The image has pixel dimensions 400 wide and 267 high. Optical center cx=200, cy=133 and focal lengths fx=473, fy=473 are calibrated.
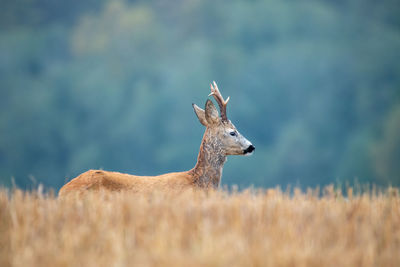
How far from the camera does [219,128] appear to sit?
919 cm

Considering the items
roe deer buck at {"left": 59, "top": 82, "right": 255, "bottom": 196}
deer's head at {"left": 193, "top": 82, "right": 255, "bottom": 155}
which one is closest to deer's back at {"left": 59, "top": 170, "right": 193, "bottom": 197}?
roe deer buck at {"left": 59, "top": 82, "right": 255, "bottom": 196}

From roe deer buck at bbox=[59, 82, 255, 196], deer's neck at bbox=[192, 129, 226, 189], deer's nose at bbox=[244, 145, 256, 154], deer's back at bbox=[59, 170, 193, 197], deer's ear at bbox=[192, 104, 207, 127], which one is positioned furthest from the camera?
deer's ear at bbox=[192, 104, 207, 127]

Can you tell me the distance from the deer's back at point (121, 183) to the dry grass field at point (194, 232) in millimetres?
925

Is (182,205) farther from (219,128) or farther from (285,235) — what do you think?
(219,128)

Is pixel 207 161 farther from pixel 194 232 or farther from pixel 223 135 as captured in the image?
pixel 194 232

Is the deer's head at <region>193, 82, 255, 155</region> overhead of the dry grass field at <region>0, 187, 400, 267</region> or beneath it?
overhead

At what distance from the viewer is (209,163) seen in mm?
8930

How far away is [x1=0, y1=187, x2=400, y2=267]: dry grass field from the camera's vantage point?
3960 millimetres

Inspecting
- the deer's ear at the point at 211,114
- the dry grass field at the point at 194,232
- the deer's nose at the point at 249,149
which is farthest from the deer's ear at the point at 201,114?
the dry grass field at the point at 194,232

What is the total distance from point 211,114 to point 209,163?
966 millimetres

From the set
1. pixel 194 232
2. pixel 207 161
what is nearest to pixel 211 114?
pixel 207 161

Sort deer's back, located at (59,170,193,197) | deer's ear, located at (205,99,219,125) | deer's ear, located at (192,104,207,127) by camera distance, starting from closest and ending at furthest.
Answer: deer's back, located at (59,170,193,197), deer's ear, located at (205,99,219,125), deer's ear, located at (192,104,207,127)

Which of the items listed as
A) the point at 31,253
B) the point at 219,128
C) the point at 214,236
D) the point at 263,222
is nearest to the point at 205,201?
the point at 263,222

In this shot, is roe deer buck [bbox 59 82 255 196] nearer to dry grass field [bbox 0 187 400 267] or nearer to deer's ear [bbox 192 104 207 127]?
deer's ear [bbox 192 104 207 127]
